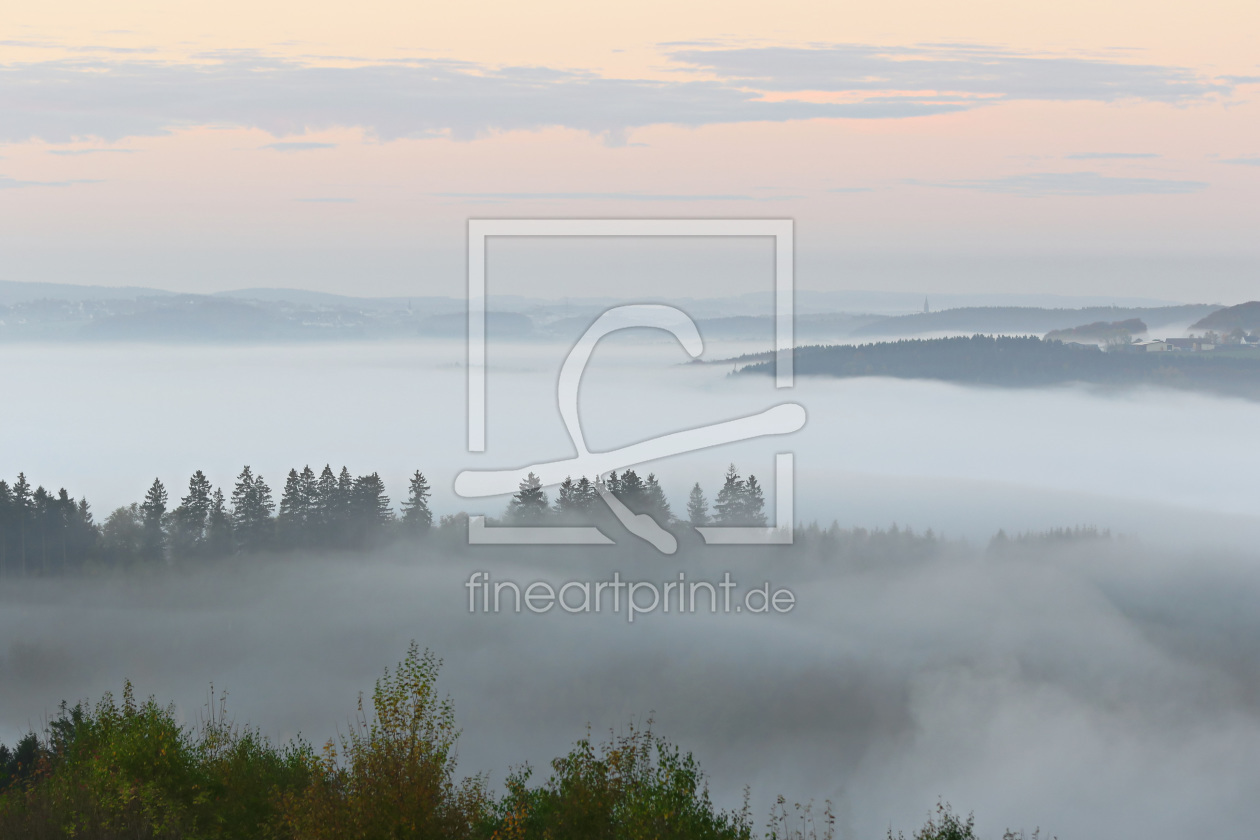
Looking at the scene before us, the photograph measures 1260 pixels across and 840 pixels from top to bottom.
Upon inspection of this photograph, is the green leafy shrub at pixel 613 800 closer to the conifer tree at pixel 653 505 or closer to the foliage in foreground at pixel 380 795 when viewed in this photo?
the foliage in foreground at pixel 380 795

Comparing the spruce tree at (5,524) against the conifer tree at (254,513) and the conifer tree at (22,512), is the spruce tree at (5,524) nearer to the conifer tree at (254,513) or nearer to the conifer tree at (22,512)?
the conifer tree at (22,512)

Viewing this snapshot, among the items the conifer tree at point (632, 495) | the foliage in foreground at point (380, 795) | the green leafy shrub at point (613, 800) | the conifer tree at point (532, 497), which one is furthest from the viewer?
the conifer tree at point (632, 495)

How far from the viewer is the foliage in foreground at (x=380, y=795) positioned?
33500mm

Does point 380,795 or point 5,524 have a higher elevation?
point 380,795

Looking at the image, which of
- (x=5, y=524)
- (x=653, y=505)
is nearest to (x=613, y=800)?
(x=653, y=505)

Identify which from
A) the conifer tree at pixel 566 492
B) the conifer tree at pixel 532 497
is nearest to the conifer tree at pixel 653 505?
the conifer tree at pixel 566 492

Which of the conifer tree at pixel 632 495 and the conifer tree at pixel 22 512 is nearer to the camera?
the conifer tree at pixel 632 495

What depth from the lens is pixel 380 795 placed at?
1310 inches

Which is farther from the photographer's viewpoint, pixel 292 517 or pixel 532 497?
pixel 292 517

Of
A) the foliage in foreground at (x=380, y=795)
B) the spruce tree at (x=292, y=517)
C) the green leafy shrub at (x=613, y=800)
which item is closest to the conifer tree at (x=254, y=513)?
the spruce tree at (x=292, y=517)

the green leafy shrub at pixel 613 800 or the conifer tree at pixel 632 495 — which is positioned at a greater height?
the conifer tree at pixel 632 495

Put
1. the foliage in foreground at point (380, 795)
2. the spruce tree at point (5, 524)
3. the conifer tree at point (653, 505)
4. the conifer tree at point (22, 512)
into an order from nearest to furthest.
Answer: the foliage in foreground at point (380, 795) → the spruce tree at point (5, 524) → the conifer tree at point (22, 512) → the conifer tree at point (653, 505)

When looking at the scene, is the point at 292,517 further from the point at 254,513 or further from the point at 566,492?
the point at 566,492

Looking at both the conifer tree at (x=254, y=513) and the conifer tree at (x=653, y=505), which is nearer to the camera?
the conifer tree at (x=653, y=505)
